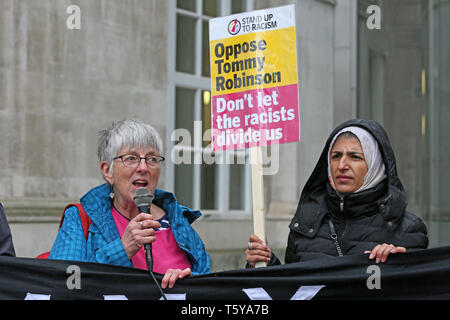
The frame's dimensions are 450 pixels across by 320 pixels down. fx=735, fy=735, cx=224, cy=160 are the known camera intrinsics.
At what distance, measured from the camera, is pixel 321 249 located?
155 inches

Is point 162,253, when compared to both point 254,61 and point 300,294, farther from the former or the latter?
point 254,61

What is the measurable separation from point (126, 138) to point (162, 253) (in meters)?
0.65

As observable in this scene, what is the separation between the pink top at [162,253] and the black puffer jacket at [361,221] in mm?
627

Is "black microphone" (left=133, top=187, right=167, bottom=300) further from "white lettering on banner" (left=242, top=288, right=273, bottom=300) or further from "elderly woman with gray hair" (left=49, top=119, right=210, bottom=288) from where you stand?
"white lettering on banner" (left=242, top=288, right=273, bottom=300)

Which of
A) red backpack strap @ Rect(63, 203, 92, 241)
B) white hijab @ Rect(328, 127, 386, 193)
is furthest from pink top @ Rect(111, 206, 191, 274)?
white hijab @ Rect(328, 127, 386, 193)

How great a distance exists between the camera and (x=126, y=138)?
13.0ft

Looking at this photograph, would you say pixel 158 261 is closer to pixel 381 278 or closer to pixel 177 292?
pixel 177 292

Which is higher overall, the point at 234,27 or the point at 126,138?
the point at 234,27

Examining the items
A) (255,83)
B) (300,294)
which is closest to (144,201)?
(300,294)

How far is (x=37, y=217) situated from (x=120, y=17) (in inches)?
105
